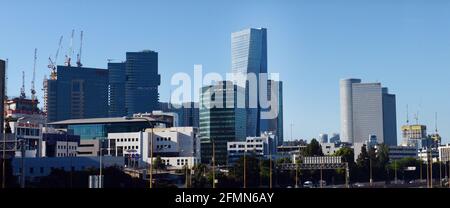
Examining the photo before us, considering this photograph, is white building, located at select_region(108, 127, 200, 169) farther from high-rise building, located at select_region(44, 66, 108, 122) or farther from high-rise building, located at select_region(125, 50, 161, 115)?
high-rise building, located at select_region(125, 50, 161, 115)

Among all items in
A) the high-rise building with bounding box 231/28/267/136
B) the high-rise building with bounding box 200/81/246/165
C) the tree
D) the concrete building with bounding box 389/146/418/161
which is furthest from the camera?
the high-rise building with bounding box 231/28/267/136

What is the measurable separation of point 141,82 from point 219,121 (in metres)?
61.1

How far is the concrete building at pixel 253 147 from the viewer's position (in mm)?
79438

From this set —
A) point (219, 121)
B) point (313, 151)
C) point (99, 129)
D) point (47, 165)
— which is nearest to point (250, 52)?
point (219, 121)

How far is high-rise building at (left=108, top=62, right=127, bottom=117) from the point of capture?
135 metres

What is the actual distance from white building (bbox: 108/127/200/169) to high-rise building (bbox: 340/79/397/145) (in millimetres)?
68739

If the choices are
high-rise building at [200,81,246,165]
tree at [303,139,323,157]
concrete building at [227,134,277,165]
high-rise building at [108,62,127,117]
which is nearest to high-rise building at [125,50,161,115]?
high-rise building at [108,62,127,117]

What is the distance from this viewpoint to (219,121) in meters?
87.1

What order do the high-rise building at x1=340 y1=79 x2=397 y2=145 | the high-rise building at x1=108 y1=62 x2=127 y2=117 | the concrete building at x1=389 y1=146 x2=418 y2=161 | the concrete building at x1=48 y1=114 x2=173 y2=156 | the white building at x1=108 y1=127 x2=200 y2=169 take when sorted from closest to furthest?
the white building at x1=108 y1=127 x2=200 y2=169, the concrete building at x1=48 y1=114 x2=173 y2=156, the concrete building at x1=389 y1=146 x2=418 y2=161, the high-rise building at x1=108 y1=62 x2=127 y2=117, the high-rise building at x1=340 y1=79 x2=397 y2=145

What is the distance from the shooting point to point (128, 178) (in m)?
32.6

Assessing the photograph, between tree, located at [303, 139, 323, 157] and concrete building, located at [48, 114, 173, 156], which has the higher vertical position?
concrete building, located at [48, 114, 173, 156]

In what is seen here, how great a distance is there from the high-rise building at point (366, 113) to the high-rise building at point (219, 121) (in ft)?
172
